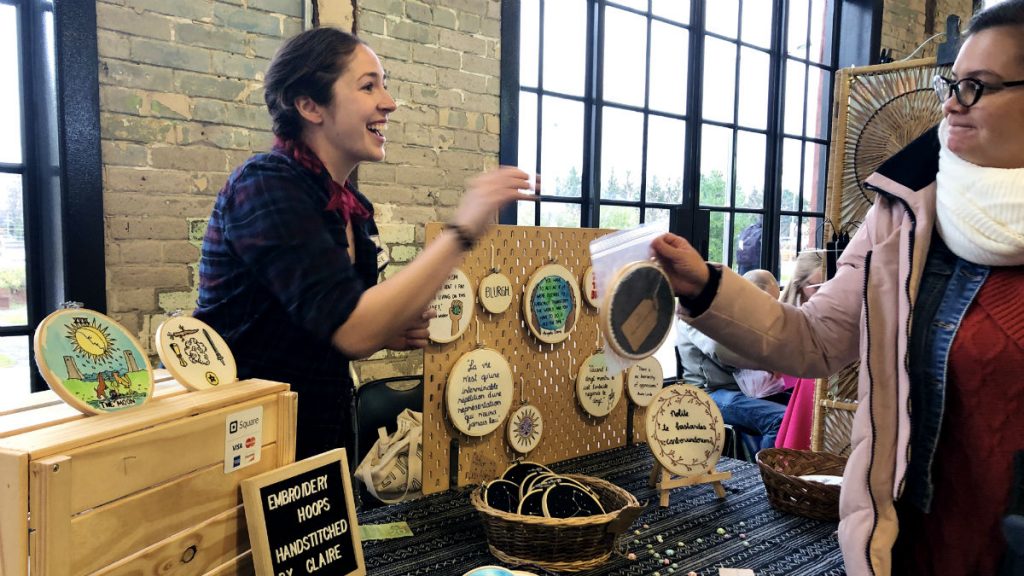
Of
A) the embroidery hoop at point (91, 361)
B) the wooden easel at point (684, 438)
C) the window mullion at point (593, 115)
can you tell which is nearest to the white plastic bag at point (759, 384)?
the window mullion at point (593, 115)

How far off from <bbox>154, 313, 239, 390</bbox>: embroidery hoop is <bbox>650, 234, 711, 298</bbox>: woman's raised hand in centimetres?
69

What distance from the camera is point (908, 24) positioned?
19.9ft

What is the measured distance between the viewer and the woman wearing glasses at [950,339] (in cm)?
100

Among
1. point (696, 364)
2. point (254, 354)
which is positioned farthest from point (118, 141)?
point (696, 364)

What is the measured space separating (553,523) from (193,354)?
0.63 m

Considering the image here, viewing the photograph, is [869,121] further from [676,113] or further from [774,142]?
[774,142]

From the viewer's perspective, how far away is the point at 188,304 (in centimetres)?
259

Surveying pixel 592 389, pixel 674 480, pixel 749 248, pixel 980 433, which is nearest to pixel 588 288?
pixel 592 389

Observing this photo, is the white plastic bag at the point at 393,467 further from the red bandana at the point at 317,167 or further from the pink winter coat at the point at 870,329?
the pink winter coat at the point at 870,329

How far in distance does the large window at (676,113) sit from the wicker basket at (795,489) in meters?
2.12

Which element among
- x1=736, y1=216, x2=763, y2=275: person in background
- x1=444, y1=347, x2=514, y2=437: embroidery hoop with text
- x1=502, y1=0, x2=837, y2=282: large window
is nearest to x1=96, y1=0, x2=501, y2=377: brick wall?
x1=502, y1=0, x2=837, y2=282: large window

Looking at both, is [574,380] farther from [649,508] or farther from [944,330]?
[944,330]

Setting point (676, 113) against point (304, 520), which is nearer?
point (304, 520)

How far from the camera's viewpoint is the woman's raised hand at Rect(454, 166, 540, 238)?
1.16 metres
